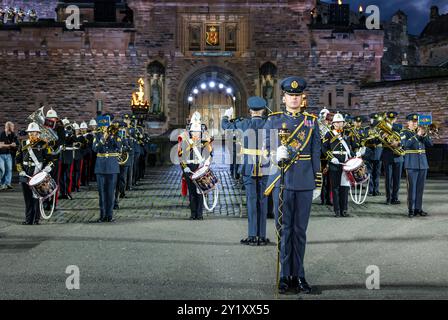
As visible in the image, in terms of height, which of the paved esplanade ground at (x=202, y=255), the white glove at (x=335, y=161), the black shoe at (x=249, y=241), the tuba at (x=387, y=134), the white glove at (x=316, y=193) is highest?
the tuba at (x=387, y=134)

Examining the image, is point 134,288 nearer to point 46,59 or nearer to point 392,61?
point 46,59

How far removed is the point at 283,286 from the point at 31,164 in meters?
6.23

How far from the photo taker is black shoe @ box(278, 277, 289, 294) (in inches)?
210

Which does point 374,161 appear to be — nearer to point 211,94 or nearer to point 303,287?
point 303,287

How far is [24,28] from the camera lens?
28.6m

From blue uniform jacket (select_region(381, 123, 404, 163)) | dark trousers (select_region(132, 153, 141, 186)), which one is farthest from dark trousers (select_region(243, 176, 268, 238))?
dark trousers (select_region(132, 153, 141, 186))

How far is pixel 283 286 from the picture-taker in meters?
5.36

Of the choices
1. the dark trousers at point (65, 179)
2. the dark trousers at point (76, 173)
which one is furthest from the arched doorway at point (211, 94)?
the dark trousers at point (65, 179)

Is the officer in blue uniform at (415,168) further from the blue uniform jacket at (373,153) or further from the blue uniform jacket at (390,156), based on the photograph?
the blue uniform jacket at (373,153)

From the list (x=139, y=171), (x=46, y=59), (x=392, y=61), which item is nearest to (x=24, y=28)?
(x=46, y=59)

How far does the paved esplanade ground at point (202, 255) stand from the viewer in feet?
17.9

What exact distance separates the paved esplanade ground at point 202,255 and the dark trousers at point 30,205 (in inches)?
9.7

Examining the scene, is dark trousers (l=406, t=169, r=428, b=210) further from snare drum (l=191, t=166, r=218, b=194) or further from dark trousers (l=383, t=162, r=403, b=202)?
snare drum (l=191, t=166, r=218, b=194)
